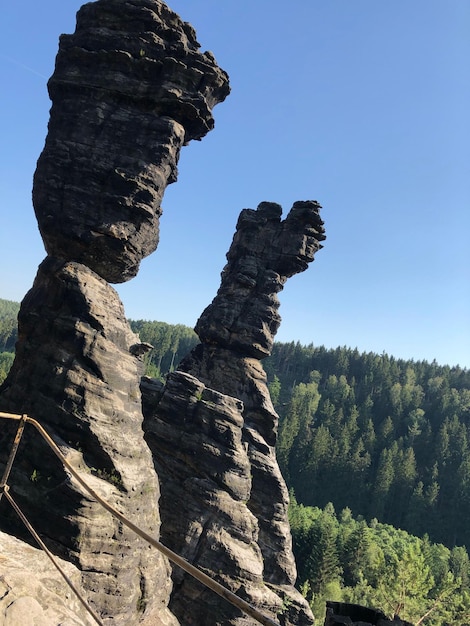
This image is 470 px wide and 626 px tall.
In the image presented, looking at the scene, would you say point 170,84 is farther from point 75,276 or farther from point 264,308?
point 264,308

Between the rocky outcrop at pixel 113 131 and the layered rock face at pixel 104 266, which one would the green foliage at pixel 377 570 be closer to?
the layered rock face at pixel 104 266

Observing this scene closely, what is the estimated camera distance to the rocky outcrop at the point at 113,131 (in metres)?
23.2

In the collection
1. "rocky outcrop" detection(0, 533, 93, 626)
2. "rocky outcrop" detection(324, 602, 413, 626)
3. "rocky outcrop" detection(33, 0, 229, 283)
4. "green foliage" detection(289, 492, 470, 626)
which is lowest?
"green foliage" detection(289, 492, 470, 626)

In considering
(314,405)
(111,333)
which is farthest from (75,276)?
(314,405)

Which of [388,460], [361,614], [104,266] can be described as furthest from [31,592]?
[388,460]

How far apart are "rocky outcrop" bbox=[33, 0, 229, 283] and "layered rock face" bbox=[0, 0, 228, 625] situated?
0.06 meters

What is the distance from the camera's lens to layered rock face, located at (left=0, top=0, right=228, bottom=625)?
19.2 meters

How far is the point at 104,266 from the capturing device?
76.9ft

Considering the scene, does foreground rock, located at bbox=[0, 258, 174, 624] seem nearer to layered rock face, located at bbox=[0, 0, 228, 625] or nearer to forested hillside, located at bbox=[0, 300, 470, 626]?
layered rock face, located at bbox=[0, 0, 228, 625]

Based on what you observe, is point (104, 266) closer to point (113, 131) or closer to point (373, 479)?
point (113, 131)

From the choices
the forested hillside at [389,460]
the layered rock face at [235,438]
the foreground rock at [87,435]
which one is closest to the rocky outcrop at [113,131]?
the foreground rock at [87,435]

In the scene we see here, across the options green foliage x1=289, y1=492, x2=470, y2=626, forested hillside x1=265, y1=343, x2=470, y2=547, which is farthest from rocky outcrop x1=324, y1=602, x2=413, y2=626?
forested hillside x1=265, y1=343, x2=470, y2=547

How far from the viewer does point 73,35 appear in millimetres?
24484

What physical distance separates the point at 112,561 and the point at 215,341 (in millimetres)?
28102
